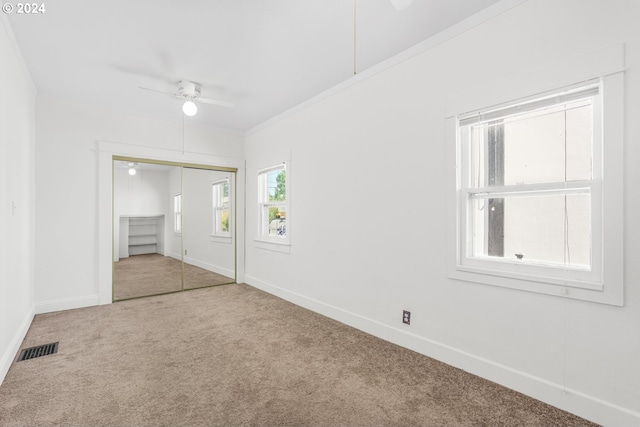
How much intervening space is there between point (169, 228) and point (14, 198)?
2.29 metres

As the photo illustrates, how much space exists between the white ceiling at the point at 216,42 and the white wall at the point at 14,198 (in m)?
0.28

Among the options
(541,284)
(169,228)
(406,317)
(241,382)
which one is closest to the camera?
(541,284)

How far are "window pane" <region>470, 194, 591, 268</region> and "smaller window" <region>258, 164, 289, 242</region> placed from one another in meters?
2.64

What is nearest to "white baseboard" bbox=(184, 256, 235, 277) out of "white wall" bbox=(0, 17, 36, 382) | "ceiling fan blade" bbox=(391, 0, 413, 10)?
"white wall" bbox=(0, 17, 36, 382)

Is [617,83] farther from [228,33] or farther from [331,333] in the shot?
[331,333]

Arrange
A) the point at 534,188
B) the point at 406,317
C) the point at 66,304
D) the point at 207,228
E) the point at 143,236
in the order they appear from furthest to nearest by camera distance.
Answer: the point at 207,228 → the point at 143,236 → the point at 66,304 → the point at 406,317 → the point at 534,188

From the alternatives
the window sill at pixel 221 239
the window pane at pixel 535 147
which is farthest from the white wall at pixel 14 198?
the window pane at pixel 535 147

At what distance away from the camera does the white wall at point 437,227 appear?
1649 millimetres

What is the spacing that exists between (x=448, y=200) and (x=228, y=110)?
10.7ft

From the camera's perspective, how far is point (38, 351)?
8.56ft

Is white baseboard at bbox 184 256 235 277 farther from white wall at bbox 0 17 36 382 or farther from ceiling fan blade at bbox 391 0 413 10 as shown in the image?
ceiling fan blade at bbox 391 0 413 10

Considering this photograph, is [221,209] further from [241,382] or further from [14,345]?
[241,382]

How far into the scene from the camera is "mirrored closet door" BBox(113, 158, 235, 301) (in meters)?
4.30

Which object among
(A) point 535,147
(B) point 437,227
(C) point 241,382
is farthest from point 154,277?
(A) point 535,147
